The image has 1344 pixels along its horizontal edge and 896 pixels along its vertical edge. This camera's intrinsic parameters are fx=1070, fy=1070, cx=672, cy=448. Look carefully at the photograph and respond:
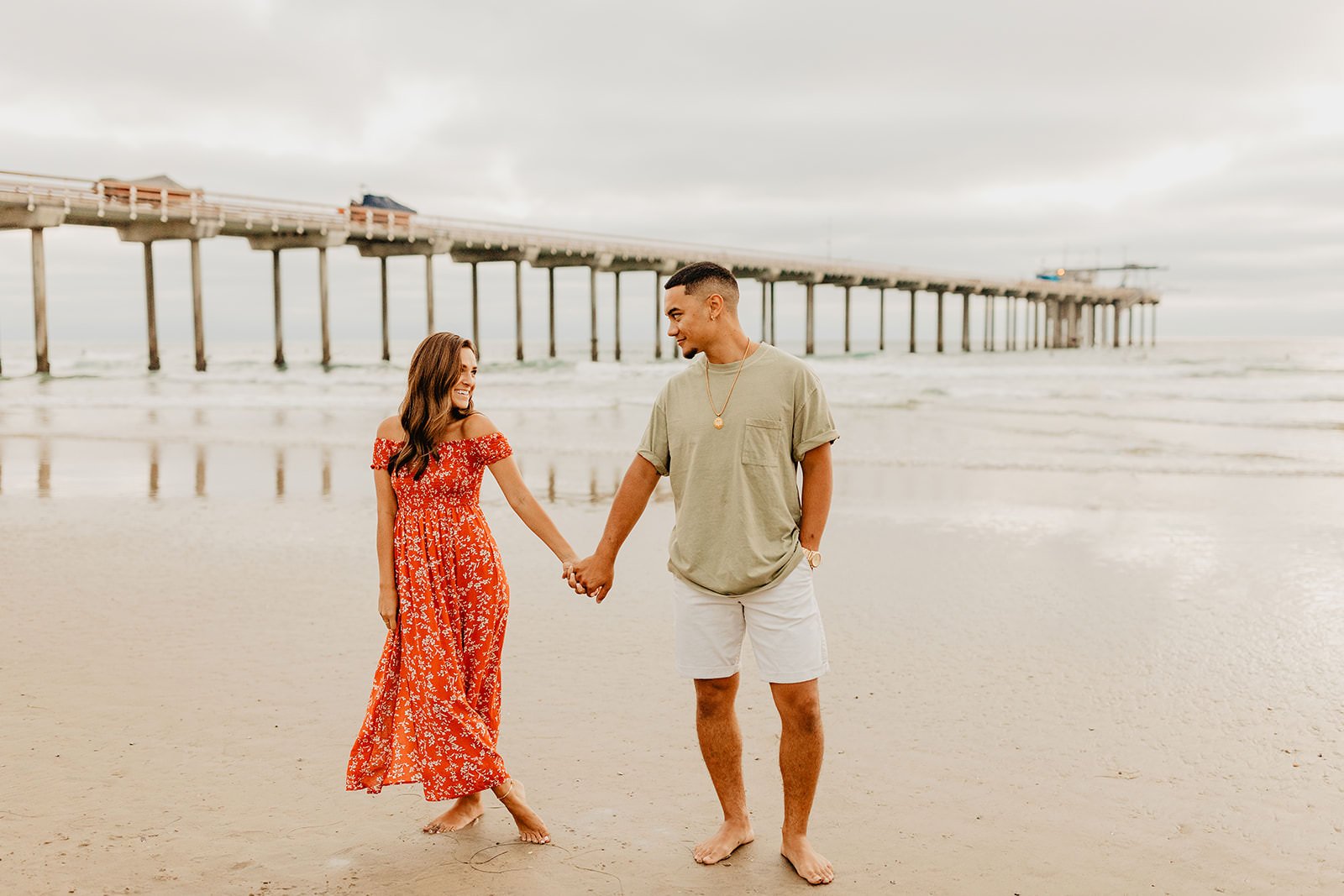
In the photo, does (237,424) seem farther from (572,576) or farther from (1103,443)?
(572,576)

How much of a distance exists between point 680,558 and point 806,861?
2.65 ft

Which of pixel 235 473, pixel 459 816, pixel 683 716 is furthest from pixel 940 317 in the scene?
pixel 459 816

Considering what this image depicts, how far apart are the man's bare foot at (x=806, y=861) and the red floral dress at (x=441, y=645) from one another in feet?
2.52

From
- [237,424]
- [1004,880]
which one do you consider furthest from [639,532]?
[237,424]

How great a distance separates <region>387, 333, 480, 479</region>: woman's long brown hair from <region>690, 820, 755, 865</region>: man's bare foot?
123 cm

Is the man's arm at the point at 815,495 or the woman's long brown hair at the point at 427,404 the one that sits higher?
the woman's long brown hair at the point at 427,404

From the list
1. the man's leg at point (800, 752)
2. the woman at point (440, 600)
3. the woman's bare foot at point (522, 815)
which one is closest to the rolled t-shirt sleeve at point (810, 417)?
the man's leg at point (800, 752)

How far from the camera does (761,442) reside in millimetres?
2699

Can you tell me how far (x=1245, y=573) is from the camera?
5.84m

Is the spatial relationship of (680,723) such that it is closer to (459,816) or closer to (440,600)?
(459,816)

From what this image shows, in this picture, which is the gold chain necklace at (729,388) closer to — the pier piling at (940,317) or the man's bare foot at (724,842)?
the man's bare foot at (724,842)

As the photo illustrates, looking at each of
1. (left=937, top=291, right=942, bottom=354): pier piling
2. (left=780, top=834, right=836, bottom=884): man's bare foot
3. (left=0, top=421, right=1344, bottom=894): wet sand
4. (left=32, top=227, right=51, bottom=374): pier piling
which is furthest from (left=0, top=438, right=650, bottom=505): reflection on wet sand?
(left=937, top=291, right=942, bottom=354): pier piling

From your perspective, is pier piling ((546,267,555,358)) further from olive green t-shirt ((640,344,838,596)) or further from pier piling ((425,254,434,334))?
olive green t-shirt ((640,344,838,596))

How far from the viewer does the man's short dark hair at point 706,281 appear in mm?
2740
